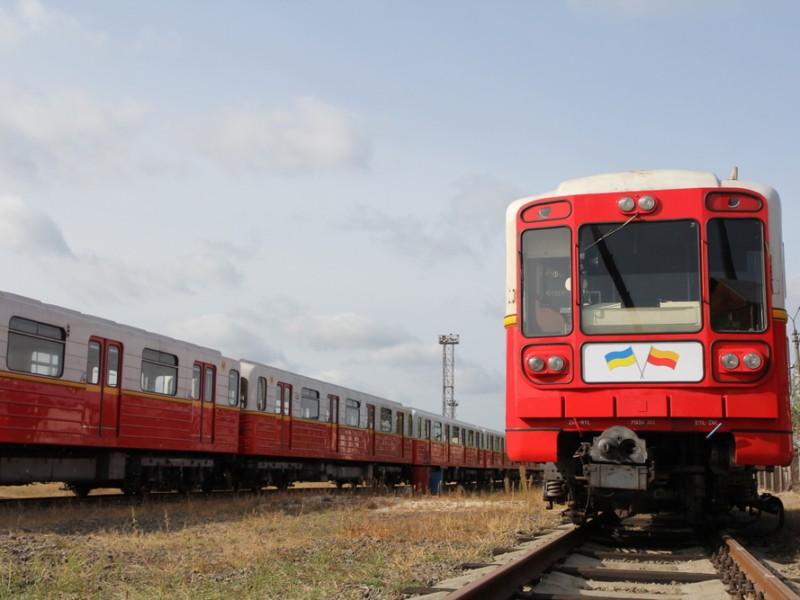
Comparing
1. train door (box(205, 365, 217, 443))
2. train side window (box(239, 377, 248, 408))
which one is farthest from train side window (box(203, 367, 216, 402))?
train side window (box(239, 377, 248, 408))

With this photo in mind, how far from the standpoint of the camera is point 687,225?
790 centimetres

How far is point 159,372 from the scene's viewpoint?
643 inches

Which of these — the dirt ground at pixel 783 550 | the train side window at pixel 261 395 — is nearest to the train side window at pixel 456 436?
the train side window at pixel 261 395

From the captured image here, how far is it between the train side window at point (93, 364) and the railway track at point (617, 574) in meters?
8.43

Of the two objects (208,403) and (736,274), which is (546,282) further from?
(208,403)

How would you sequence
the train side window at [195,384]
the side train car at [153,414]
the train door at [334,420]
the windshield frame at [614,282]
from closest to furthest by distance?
1. the windshield frame at [614,282]
2. the side train car at [153,414]
3. the train side window at [195,384]
4. the train door at [334,420]

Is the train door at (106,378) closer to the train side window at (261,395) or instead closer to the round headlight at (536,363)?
the train side window at (261,395)

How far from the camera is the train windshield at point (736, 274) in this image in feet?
25.0

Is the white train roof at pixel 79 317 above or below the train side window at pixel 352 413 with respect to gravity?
above

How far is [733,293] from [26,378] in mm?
9634

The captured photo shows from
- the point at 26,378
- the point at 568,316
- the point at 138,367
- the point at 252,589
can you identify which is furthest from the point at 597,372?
the point at 138,367

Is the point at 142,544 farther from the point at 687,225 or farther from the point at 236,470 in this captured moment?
the point at 236,470

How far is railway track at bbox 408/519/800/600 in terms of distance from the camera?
17.7 feet

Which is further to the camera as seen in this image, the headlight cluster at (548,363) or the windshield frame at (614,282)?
the headlight cluster at (548,363)
